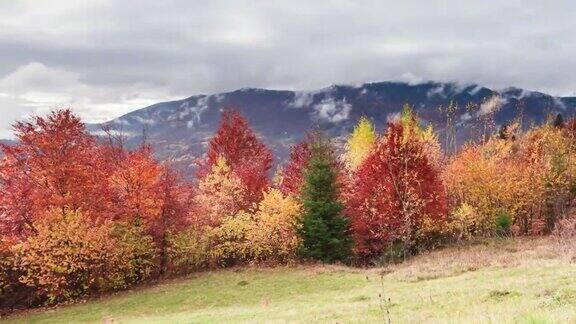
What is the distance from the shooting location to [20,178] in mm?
41688

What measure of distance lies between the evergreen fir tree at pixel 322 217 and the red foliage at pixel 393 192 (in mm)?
1647

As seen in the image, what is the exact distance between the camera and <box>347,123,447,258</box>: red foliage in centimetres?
4756

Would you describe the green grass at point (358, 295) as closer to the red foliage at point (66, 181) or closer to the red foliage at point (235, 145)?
the red foliage at point (66, 181)


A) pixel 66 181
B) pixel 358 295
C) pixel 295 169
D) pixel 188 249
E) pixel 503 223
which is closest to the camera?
pixel 358 295

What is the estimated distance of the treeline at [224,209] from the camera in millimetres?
41312

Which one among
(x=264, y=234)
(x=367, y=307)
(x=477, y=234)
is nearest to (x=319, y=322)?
Result: (x=367, y=307)

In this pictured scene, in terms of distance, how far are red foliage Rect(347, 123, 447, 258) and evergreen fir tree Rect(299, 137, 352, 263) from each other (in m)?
1.65

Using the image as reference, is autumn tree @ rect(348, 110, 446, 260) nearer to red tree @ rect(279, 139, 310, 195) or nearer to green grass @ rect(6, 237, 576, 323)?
A: green grass @ rect(6, 237, 576, 323)

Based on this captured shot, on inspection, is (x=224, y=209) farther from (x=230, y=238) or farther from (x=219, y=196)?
(x=230, y=238)

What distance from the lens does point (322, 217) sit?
48.3 metres

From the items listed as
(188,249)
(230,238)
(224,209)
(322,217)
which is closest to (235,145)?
(224,209)

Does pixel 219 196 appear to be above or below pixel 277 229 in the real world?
above

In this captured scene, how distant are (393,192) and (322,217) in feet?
22.2

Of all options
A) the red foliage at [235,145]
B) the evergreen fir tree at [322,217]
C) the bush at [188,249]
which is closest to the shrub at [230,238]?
the bush at [188,249]
